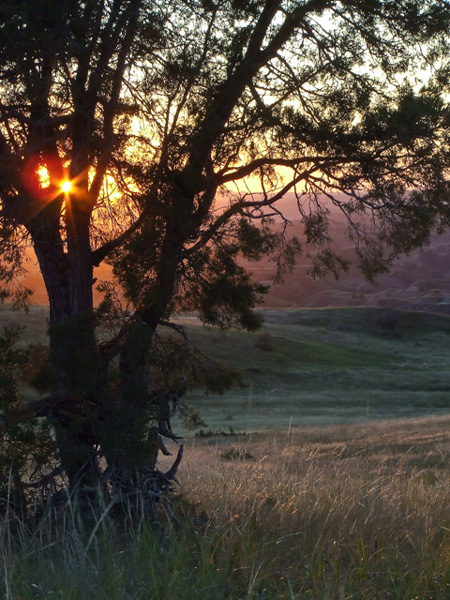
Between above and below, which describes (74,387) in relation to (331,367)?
above

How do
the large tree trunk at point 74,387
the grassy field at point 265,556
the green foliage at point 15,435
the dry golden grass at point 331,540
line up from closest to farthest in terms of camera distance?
the grassy field at point 265,556 < the dry golden grass at point 331,540 < the green foliage at point 15,435 < the large tree trunk at point 74,387

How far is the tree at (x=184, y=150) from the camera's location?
7.07 m

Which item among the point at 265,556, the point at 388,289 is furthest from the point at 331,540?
the point at 388,289

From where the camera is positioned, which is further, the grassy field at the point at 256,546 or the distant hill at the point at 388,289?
the distant hill at the point at 388,289

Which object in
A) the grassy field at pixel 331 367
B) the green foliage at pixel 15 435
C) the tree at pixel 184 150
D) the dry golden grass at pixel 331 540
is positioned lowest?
the grassy field at pixel 331 367

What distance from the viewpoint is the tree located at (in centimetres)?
707

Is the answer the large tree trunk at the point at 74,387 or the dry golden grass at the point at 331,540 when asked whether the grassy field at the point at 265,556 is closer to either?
the dry golden grass at the point at 331,540

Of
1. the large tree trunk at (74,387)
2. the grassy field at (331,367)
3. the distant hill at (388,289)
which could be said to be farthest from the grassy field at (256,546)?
the distant hill at (388,289)

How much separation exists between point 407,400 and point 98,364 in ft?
119

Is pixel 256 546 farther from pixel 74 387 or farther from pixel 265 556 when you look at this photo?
pixel 74 387

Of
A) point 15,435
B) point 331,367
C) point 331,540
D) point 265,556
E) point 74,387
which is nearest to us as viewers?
point 265,556

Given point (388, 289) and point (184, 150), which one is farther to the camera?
point (388, 289)

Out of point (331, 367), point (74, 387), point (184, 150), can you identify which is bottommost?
point (331, 367)

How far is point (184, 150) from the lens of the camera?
7.40 meters
